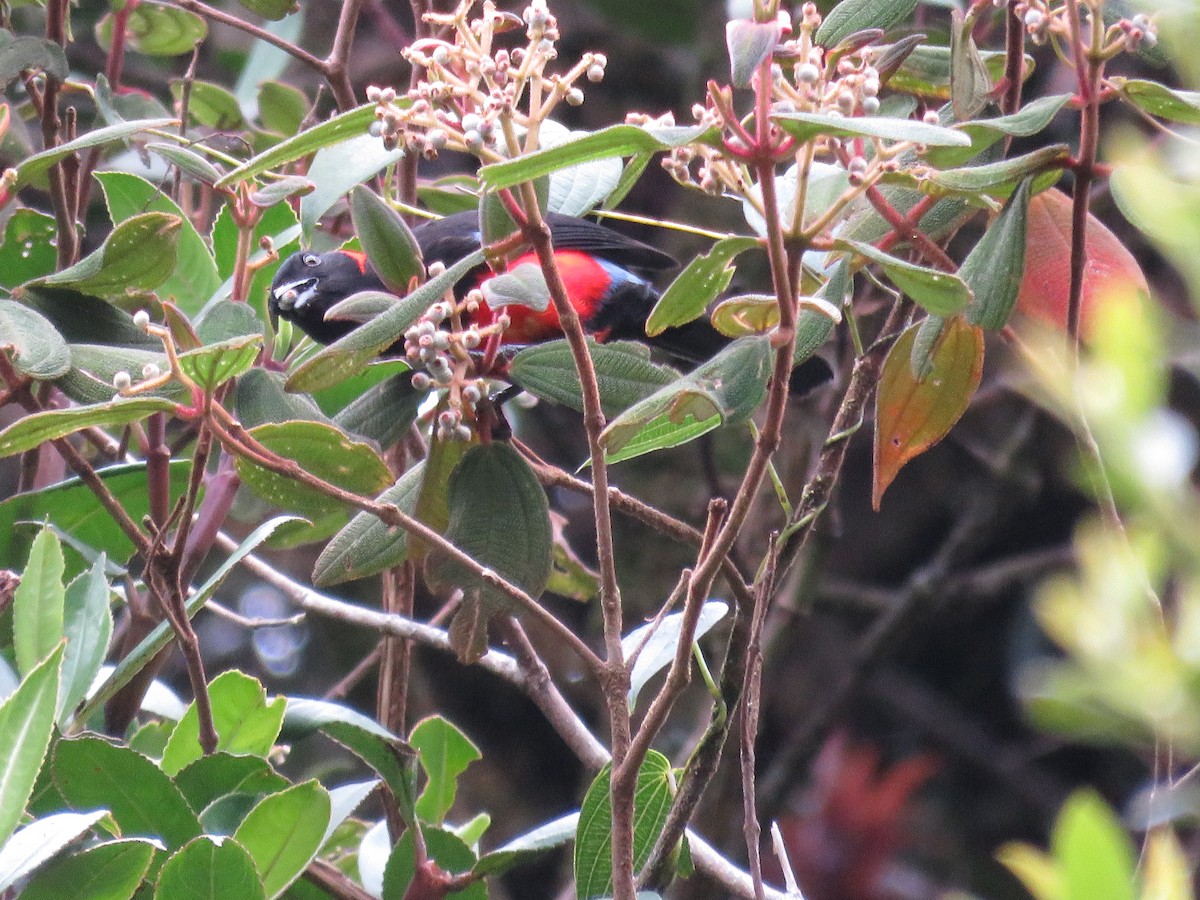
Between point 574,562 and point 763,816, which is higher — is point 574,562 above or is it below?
above

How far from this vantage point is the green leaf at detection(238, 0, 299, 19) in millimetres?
1494

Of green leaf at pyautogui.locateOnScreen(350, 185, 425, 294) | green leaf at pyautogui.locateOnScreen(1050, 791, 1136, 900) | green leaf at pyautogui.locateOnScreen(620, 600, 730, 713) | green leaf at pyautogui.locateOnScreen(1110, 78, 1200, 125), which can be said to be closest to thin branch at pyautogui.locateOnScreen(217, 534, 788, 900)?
green leaf at pyautogui.locateOnScreen(620, 600, 730, 713)

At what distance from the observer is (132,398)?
93 cm

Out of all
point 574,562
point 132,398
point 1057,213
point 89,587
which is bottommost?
point 574,562

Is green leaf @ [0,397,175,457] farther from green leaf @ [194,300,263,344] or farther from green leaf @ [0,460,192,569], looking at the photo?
green leaf @ [0,460,192,569]

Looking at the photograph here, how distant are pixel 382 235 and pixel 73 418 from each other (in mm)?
278

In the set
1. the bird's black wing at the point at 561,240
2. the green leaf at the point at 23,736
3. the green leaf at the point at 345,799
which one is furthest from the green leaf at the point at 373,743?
the bird's black wing at the point at 561,240

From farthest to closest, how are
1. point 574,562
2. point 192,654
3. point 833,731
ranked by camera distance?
point 833,731
point 574,562
point 192,654

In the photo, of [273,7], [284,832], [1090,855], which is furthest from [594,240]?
[1090,855]

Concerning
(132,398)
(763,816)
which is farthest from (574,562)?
(763,816)

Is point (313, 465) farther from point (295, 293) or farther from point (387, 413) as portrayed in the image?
point (295, 293)

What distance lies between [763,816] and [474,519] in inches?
84.9

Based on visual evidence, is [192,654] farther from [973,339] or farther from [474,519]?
[973,339]

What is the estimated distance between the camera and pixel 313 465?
3.55 feet
